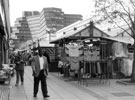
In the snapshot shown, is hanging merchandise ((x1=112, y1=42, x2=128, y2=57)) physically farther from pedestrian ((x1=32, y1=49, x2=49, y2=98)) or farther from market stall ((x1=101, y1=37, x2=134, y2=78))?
pedestrian ((x1=32, y1=49, x2=49, y2=98))

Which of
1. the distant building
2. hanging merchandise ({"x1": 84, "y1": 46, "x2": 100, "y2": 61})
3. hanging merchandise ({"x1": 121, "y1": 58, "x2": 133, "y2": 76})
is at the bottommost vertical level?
hanging merchandise ({"x1": 121, "y1": 58, "x2": 133, "y2": 76})

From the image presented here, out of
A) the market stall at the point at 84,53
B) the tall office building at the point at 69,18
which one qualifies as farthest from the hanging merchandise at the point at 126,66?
the tall office building at the point at 69,18

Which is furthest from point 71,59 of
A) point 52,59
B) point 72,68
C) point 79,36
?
point 52,59

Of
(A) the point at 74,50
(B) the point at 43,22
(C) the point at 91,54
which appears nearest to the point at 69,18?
(B) the point at 43,22

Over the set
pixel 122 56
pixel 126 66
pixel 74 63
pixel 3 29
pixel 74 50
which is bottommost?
pixel 126 66

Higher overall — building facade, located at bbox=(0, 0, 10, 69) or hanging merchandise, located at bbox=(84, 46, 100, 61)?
building facade, located at bbox=(0, 0, 10, 69)

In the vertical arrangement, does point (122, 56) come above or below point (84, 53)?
below

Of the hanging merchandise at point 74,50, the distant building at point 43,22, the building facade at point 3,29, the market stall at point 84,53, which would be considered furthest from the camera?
the distant building at point 43,22

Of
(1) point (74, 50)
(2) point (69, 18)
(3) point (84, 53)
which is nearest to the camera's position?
(3) point (84, 53)

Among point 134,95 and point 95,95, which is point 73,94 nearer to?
point 95,95

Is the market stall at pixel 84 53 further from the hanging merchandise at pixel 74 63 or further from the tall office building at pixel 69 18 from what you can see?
the tall office building at pixel 69 18

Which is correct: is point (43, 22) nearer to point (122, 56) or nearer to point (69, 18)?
point (69, 18)

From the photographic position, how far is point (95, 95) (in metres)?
9.45

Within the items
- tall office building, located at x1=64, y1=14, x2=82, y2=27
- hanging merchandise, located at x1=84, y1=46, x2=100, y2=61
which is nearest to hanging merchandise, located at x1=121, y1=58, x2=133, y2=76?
hanging merchandise, located at x1=84, y1=46, x2=100, y2=61
